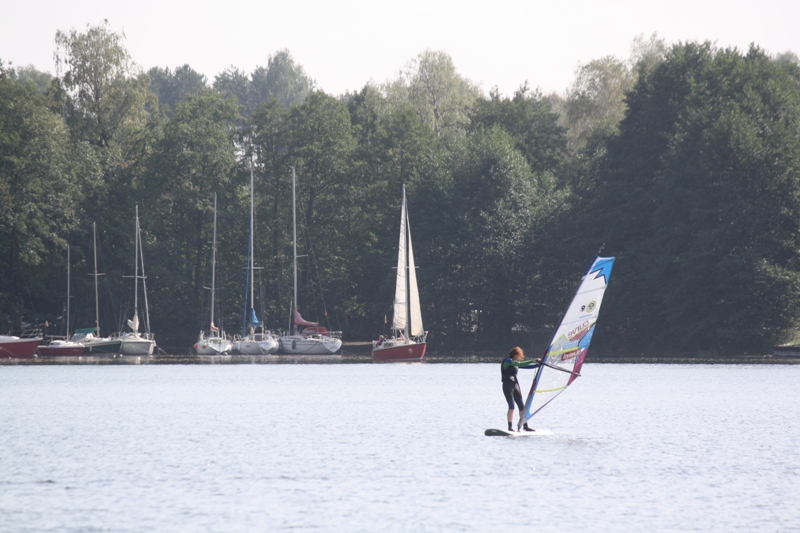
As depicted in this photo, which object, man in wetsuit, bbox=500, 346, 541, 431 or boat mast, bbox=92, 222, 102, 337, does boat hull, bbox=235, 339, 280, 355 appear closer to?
boat mast, bbox=92, 222, 102, 337

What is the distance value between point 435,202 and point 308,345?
1455 cm

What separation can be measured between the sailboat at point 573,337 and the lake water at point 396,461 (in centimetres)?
159

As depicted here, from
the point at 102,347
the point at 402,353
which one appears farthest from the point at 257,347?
the point at 402,353

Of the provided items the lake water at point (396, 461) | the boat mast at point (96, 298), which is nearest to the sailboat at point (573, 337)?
the lake water at point (396, 461)

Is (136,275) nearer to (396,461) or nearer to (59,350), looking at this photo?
(59,350)

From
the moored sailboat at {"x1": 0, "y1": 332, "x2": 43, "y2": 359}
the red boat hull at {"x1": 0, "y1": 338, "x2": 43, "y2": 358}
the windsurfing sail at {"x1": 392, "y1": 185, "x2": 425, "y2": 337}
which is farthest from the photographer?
the red boat hull at {"x1": 0, "y1": 338, "x2": 43, "y2": 358}

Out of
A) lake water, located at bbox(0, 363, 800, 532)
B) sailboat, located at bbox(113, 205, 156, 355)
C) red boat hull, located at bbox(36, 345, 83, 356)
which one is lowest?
lake water, located at bbox(0, 363, 800, 532)

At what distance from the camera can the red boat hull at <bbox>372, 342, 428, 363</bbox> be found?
238 feet

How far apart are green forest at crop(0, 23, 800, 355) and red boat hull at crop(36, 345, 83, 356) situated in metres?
3.57

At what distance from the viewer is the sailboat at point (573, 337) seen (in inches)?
1125

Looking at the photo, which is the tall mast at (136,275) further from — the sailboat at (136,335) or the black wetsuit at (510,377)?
A: the black wetsuit at (510,377)

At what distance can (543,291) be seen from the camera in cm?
8412

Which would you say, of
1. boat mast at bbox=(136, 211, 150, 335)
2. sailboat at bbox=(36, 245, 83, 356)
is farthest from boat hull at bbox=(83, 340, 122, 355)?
boat mast at bbox=(136, 211, 150, 335)

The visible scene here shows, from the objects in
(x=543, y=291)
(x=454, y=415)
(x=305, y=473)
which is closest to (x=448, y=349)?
(x=543, y=291)
